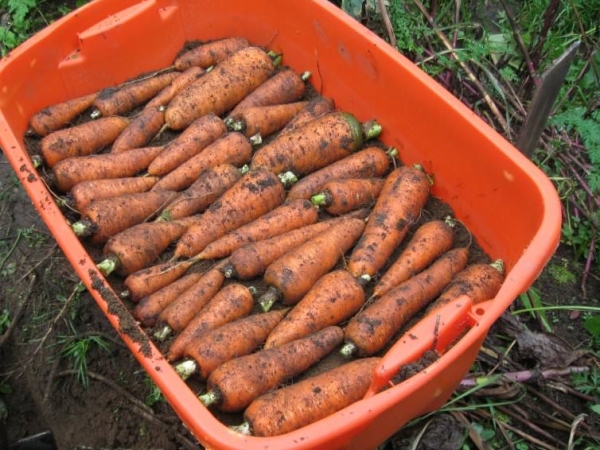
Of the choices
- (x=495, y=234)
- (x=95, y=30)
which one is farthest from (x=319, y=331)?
(x=95, y=30)

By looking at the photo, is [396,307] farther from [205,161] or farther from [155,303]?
[205,161]

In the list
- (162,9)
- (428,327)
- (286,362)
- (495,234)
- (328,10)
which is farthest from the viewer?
(162,9)

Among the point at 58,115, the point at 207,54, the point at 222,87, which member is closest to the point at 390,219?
the point at 222,87

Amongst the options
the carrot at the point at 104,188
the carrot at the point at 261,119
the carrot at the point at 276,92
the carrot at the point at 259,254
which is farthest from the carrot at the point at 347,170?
the carrot at the point at 104,188

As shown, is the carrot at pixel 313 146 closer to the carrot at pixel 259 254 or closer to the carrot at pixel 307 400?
the carrot at pixel 259 254

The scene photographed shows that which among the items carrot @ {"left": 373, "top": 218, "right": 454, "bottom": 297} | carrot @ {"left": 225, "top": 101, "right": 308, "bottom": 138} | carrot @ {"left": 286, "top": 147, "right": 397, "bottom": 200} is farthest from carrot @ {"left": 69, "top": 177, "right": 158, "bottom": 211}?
carrot @ {"left": 373, "top": 218, "right": 454, "bottom": 297}

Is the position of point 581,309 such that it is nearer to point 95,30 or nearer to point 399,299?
point 399,299
